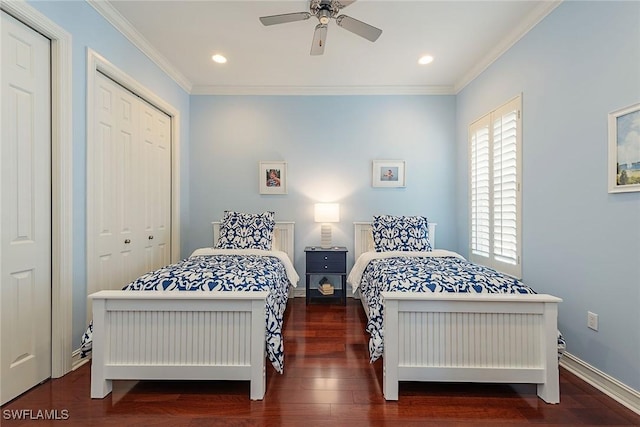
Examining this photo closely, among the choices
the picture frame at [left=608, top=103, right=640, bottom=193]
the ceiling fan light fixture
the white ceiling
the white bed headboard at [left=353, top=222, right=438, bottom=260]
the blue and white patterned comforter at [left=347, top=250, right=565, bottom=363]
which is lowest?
the blue and white patterned comforter at [left=347, top=250, right=565, bottom=363]

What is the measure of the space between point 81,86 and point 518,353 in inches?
136

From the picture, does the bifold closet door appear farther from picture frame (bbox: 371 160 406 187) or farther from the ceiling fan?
picture frame (bbox: 371 160 406 187)

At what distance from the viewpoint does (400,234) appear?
3.72 meters

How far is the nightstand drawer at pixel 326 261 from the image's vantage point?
3873 mm


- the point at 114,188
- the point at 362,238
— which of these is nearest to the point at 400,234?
the point at 362,238

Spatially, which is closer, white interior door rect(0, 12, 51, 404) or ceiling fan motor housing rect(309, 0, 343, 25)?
white interior door rect(0, 12, 51, 404)

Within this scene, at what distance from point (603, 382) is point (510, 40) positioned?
112 inches

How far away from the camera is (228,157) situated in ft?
14.1

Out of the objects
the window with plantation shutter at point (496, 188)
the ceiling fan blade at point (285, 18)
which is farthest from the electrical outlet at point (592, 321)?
the ceiling fan blade at point (285, 18)

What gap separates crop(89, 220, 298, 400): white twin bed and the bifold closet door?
2.51ft

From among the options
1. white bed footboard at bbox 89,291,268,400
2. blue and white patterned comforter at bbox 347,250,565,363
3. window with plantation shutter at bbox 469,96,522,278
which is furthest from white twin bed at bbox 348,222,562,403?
window with plantation shutter at bbox 469,96,522,278

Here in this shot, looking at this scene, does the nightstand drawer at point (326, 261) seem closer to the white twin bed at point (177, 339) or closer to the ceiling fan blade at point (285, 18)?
the white twin bed at point (177, 339)

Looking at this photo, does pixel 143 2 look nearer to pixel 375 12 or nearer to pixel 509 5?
pixel 375 12

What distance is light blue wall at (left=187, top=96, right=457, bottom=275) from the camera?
4254mm
